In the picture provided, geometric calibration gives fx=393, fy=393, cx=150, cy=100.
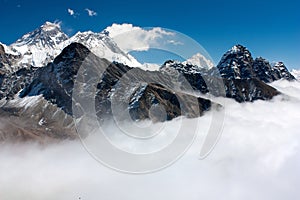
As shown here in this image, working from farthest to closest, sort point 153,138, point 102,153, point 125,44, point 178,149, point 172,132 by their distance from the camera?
1. point 172,132
2. point 153,138
3. point 102,153
4. point 178,149
5. point 125,44

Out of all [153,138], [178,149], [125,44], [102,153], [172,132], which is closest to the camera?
[125,44]

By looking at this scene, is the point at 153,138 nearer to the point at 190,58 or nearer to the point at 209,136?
the point at 209,136

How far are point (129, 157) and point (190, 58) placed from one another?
2226cm

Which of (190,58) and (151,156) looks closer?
(190,58)

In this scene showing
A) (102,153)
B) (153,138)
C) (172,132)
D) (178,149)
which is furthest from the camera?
(172,132)

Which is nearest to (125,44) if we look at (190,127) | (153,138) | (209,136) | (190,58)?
(190,58)

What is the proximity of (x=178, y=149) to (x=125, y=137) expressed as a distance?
2273 centimetres

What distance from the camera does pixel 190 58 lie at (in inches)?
2122

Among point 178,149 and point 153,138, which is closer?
point 178,149

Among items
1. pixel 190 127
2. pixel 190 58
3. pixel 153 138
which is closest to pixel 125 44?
pixel 190 58

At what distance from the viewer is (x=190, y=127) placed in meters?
90.8

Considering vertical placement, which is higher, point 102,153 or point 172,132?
point 172,132

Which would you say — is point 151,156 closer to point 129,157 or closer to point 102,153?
point 129,157

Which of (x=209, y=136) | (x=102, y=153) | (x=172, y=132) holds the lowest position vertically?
(x=102, y=153)
